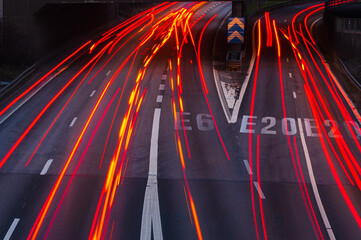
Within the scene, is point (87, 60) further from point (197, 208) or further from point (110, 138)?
point (197, 208)

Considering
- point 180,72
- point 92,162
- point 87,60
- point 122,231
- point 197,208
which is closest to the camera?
point 122,231

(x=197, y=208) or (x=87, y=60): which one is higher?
(x=87, y=60)

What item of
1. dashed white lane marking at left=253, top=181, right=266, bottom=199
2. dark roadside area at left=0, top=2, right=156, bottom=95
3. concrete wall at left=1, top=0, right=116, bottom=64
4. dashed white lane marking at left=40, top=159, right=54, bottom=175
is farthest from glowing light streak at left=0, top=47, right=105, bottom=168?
dashed white lane marking at left=253, top=181, right=266, bottom=199

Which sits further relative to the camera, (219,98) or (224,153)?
(219,98)

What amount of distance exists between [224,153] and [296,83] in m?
14.3

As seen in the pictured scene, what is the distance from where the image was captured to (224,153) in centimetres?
2681

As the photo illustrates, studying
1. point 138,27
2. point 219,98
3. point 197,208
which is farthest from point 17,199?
point 138,27

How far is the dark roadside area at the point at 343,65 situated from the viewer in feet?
122

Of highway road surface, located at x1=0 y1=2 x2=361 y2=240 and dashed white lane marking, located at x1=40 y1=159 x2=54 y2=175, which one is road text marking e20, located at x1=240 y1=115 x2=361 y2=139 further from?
dashed white lane marking, located at x1=40 y1=159 x2=54 y2=175

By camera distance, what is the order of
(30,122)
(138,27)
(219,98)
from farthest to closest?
(138,27) → (219,98) → (30,122)

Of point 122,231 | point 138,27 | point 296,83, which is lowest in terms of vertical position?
point 122,231

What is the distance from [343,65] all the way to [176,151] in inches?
825

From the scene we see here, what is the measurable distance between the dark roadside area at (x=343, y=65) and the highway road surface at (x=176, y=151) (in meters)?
Answer: 0.68

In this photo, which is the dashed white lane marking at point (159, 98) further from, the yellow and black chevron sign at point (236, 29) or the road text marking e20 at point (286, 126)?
the yellow and black chevron sign at point (236, 29)
